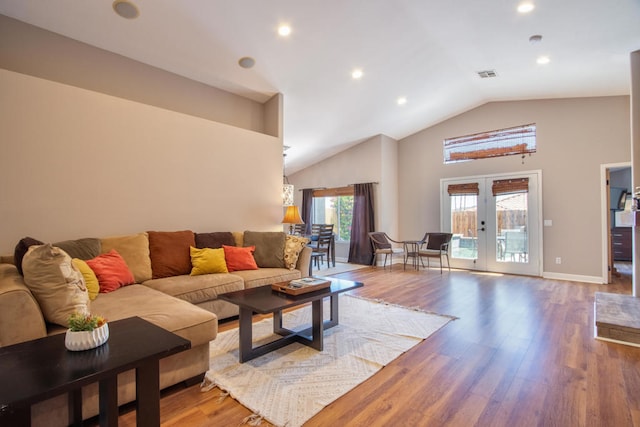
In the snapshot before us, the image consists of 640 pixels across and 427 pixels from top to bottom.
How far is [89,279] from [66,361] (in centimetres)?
149

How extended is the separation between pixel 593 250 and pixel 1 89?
8073 millimetres

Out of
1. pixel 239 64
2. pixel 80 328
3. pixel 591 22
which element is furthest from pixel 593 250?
pixel 80 328

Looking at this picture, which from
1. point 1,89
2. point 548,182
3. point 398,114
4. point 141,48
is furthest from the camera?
point 398,114

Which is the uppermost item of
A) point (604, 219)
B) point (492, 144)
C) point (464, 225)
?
point (492, 144)

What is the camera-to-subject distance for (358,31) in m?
3.67

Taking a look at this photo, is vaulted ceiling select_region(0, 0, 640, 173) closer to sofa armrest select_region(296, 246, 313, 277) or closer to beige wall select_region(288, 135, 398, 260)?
beige wall select_region(288, 135, 398, 260)

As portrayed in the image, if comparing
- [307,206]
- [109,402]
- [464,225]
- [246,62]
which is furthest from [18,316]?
[307,206]

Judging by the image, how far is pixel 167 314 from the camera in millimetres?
2107

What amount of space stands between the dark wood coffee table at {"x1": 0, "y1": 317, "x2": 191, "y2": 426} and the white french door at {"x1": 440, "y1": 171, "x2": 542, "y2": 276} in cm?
632

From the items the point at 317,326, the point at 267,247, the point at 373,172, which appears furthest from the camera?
the point at 373,172

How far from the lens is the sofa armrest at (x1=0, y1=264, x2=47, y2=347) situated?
5.07 feet

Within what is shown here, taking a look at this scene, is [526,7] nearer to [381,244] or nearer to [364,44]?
[364,44]

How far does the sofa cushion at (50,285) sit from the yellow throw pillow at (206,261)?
1.60m

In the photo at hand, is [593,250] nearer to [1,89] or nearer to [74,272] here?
[74,272]
